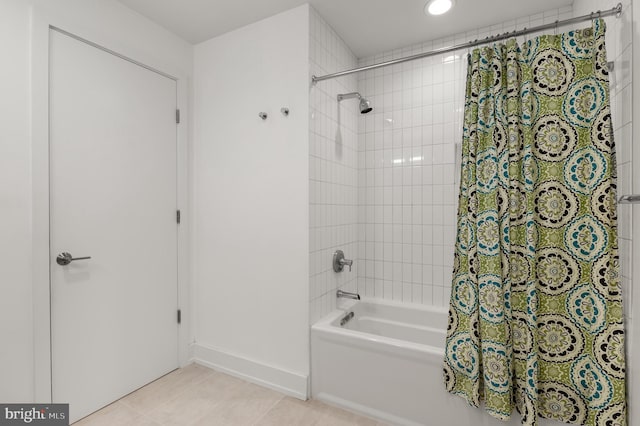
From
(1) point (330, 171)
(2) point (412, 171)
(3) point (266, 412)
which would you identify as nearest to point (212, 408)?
(3) point (266, 412)

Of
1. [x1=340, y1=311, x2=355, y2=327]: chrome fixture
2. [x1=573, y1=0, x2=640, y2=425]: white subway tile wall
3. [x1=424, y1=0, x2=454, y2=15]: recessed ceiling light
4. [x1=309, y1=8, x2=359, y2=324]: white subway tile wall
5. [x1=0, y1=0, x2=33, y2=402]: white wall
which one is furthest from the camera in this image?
[x1=340, y1=311, x2=355, y2=327]: chrome fixture

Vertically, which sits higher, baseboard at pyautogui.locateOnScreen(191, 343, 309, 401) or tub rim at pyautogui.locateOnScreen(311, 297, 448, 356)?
tub rim at pyautogui.locateOnScreen(311, 297, 448, 356)

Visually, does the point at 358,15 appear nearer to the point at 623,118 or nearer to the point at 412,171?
the point at 412,171

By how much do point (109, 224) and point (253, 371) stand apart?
1326 mm

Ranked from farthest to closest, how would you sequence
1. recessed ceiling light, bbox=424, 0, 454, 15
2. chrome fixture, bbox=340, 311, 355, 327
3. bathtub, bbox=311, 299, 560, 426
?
chrome fixture, bbox=340, 311, 355, 327 → recessed ceiling light, bbox=424, 0, 454, 15 → bathtub, bbox=311, 299, 560, 426

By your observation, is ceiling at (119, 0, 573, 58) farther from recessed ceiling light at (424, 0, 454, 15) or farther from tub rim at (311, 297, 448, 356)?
tub rim at (311, 297, 448, 356)

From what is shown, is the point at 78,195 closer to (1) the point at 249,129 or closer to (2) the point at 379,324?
(1) the point at 249,129

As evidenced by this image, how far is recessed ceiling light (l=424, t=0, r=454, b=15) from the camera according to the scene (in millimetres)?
1892

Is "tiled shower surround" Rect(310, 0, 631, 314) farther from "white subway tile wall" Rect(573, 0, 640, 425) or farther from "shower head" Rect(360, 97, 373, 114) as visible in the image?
"white subway tile wall" Rect(573, 0, 640, 425)

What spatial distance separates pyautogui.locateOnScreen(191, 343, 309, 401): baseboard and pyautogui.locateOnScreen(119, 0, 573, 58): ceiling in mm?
2323

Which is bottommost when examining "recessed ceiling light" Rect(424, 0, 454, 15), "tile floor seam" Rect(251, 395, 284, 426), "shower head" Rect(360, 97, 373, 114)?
"tile floor seam" Rect(251, 395, 284, 426)

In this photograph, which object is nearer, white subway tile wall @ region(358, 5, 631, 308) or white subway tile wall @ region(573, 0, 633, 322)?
white subway tile wall @ region(573, 0, 633, 322)

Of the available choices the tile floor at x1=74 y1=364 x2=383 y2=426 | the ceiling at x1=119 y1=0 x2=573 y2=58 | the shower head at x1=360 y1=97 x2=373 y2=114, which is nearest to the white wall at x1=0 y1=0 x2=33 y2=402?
the tile floor at x1=74 y1=364 x2=383 y2=426

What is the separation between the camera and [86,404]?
1.75m
